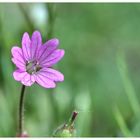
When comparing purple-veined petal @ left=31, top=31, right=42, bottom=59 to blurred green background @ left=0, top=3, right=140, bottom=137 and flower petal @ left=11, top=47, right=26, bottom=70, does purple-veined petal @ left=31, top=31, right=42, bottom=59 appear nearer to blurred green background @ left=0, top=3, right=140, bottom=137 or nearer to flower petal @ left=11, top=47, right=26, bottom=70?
flower petal @ left=11, top=47, right=26, bottom=70

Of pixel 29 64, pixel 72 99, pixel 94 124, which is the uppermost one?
pixel 29 64

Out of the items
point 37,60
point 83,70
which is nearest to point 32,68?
point 37,60

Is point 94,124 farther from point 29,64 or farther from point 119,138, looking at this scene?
point 29,64

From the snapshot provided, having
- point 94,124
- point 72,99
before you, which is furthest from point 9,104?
point 94,124

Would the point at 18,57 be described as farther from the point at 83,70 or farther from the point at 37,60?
the point at 83,70

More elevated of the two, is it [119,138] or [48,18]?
[48,18]

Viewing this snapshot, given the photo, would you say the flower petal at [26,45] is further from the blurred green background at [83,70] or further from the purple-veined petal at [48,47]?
the blurred green background at [83,70]

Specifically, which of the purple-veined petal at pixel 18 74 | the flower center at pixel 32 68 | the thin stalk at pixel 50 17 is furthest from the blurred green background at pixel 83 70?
the purple-veined petal at pixel 18 74
